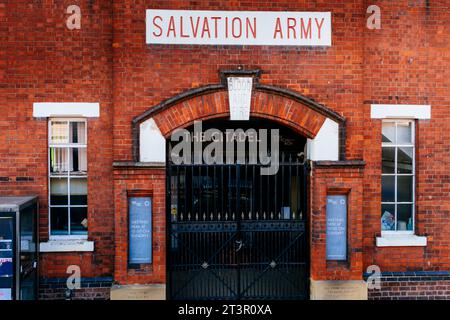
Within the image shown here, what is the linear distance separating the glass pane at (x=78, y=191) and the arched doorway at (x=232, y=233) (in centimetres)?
151

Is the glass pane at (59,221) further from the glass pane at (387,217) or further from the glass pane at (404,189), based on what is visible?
the glass pane at (404,189)

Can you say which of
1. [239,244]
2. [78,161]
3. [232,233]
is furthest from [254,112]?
[78,161]

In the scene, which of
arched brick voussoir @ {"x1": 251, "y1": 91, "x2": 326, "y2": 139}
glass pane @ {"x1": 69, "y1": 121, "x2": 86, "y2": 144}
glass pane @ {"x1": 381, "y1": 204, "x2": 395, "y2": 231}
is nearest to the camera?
arched brick voussoir @ {"x1": 251, "y1": 91, "x2": 326, "y2": 139}

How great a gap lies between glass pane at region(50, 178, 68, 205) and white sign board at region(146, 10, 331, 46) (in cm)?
289

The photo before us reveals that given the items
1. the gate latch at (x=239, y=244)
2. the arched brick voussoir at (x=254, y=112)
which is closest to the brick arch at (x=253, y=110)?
the arched brick voussoir at (x=254, y=112)

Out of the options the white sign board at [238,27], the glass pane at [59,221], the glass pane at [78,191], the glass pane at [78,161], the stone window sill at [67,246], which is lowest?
the stone window sill at [67,246]

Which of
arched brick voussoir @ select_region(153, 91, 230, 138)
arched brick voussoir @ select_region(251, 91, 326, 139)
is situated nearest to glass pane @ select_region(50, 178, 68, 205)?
arched brick voussoir @ select_region(153, 91, 230, 138)

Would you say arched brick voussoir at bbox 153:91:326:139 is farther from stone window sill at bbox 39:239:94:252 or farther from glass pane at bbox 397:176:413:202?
stone window sill at bbox 39:239:94:252

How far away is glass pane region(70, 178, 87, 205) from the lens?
327 inches

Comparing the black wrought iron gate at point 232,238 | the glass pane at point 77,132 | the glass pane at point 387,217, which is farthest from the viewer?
the glass pane at point 387,217

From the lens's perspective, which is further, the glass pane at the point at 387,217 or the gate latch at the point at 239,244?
the glass pane at the point at 387,217

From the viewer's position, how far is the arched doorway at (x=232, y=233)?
814cm

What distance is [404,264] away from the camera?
8469mm

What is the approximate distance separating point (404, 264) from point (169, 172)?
14.7 feet
